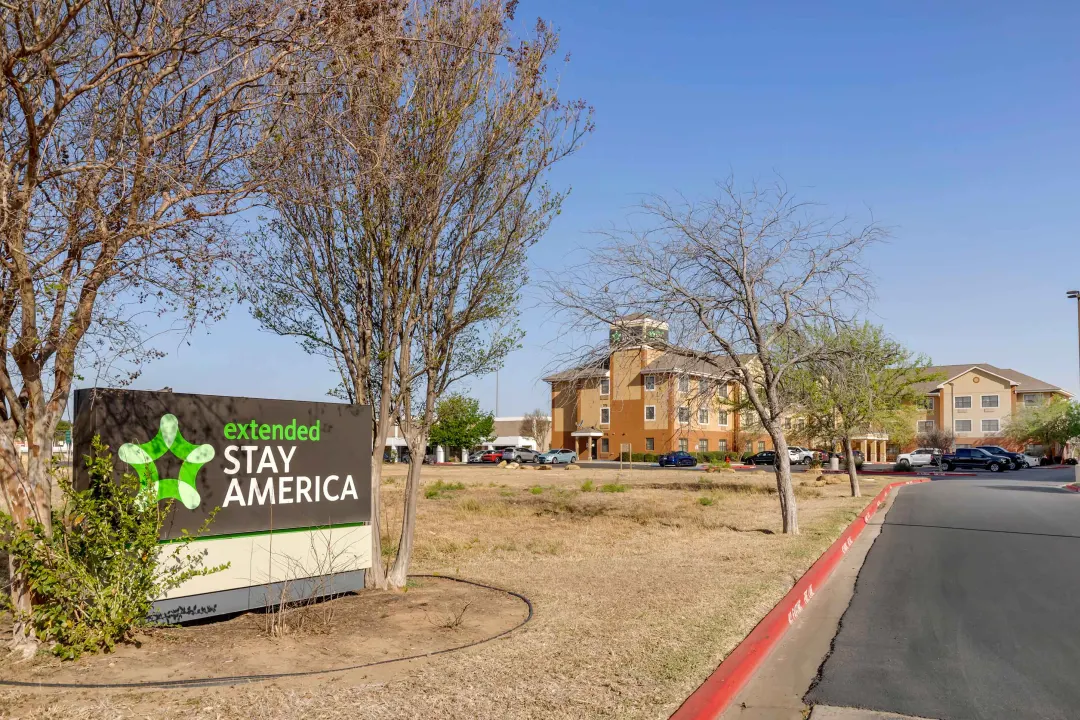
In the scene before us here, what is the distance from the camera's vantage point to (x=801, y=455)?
6619 cm

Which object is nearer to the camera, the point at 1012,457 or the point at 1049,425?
the point at 1012,457

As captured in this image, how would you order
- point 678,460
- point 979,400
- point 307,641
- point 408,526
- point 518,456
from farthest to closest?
1. point 979,400
2. point 518,456
3. point 678,460
4. point 408,526
5. point 307,641

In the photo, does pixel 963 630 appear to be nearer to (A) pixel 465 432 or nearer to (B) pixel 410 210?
(B) pixel 410 210

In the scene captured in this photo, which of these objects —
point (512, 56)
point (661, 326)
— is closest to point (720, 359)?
point (661, 326)

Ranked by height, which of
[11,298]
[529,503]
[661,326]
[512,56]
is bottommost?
[529,503]

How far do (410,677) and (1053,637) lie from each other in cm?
608

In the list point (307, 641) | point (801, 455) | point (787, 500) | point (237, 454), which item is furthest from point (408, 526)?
point (801, 455)

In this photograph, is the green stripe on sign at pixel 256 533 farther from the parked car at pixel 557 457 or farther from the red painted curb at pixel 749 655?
the parked car at pixel 557 457

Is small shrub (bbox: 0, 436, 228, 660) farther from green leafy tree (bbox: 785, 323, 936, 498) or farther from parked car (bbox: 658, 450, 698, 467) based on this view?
parked car (bbox: 658, 450, 698, 467)

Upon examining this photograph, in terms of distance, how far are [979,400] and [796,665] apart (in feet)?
325

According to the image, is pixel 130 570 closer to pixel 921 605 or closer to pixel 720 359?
pixel 921 605

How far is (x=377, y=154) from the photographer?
8.19m

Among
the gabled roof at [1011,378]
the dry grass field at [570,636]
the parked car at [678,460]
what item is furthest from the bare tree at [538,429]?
the dry grass field at [570,636]

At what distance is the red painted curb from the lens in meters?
5.51
